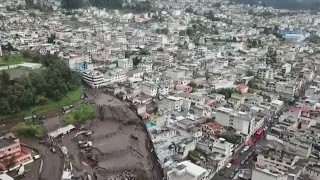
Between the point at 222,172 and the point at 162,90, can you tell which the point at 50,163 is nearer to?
the point at 222,172

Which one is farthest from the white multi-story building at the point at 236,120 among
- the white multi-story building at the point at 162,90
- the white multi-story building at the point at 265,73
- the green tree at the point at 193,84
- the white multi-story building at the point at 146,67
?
the white multi-story building at the point at 146,67

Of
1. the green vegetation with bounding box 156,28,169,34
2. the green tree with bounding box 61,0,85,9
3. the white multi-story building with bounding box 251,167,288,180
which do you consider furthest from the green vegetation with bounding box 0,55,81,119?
the green tree with bounding box 61,0,85,9

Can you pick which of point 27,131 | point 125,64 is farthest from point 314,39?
point 27,131

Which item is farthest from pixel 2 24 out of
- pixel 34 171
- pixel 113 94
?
pixel 34 171

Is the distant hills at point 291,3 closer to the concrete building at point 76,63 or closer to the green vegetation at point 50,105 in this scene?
the concrete building at point 76,63

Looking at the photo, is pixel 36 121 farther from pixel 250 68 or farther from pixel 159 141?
pixel 250 68

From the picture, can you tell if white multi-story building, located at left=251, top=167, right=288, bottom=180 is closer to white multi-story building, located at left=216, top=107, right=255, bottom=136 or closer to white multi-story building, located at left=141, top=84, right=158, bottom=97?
white multi-story building, located at left=216, top=107, right=255, bottom=136

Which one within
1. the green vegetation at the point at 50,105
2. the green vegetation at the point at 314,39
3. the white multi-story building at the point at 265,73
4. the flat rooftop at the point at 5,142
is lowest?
the flat rooftop at the point at 5,142

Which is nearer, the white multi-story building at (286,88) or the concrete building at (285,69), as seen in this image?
the white multi-story building at (286,88)
